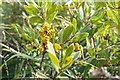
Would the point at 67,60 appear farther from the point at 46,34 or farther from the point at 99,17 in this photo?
the point at 99,17

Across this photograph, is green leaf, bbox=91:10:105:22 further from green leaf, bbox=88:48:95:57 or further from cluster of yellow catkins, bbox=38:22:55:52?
cluster of yellow catkins, bbox=38:22:55:52

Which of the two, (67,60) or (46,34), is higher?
(46,34)

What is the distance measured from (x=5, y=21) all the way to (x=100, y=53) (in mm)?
1141

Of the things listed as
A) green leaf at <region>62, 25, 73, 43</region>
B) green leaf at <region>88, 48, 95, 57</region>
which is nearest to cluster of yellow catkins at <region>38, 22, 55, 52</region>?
green leaf at <region>62, 25, 73, 43</region>

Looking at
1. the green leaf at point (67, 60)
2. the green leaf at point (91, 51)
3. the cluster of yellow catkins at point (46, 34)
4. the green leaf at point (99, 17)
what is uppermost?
the green leaf at point (99, 17)

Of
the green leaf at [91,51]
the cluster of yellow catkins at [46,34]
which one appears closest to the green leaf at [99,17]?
the green leaf at [91,51]

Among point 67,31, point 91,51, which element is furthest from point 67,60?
point 91,51

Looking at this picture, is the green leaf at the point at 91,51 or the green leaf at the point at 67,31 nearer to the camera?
the green leaf at the point at 67,31

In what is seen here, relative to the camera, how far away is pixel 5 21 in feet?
5.20

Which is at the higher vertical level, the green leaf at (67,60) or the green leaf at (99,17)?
the green leaf at (99,17)

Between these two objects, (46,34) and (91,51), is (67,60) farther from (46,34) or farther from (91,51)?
(91,51)

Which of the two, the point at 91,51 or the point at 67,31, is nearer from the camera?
the point at 67,31

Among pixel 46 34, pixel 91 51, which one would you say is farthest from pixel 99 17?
pixel 46 34

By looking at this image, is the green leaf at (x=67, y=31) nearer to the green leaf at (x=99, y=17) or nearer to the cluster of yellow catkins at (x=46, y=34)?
the cluster of yellow catkins at (x=46, y=34)
